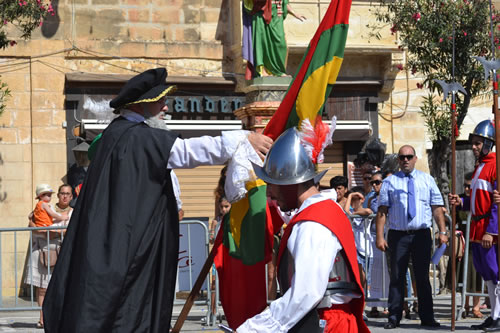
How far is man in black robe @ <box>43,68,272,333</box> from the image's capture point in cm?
543

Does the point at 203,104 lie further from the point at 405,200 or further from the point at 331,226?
the point at 331,226

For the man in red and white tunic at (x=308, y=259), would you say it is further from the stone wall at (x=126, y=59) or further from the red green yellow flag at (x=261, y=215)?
the stone wall at (x=126, y=59)

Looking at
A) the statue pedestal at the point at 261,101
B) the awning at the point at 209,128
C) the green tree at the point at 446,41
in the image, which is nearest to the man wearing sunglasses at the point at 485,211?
the statue pedestal at the point at 261,101

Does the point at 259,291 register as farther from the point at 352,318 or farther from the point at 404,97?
the point at 404,97

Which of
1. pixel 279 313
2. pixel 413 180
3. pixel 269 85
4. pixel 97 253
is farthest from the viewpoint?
pixel 413 180

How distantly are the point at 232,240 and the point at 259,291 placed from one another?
39cm

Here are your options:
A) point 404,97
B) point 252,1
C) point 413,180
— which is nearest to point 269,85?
point 252,1

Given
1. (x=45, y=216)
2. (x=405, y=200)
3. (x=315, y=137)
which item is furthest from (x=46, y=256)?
(x=315, y=137)

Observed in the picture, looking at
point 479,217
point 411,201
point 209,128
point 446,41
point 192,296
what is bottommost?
point 192,296

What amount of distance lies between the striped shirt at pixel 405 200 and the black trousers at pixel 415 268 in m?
0.10

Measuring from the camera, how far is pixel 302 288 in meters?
4.33

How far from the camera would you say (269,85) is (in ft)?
33.7

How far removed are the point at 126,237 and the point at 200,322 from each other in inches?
257

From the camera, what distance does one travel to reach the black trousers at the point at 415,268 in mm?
10938
